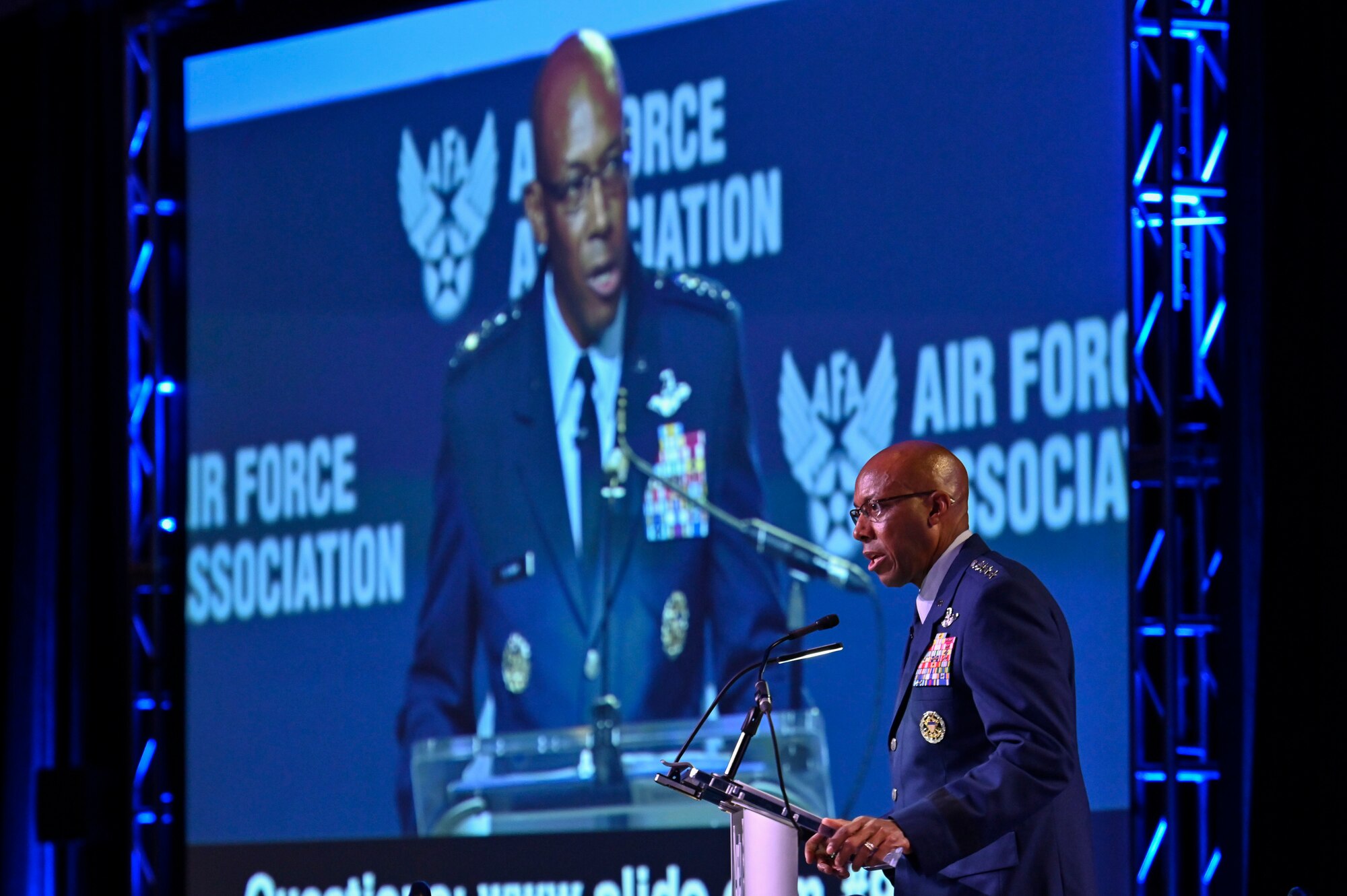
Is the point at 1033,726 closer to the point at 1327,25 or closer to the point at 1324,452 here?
the point at 1324,452

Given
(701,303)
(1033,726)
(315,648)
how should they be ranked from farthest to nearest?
1. (315,648)
2. (701,303)
3. (1033,726)

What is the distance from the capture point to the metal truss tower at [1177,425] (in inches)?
178

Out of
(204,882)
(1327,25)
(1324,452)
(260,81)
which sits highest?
(260,81)

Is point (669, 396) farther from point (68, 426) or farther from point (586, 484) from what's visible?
point (68, 426)

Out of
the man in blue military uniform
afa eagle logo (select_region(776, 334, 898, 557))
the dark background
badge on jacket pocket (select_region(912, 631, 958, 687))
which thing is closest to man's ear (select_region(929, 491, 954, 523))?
badge on jacket pocket (select_region(912, 631, 958, 687))

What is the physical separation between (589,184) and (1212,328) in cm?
208

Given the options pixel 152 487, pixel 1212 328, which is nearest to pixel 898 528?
pixel 1212 328

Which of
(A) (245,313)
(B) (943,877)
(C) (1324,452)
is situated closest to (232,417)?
(A) (245,313)

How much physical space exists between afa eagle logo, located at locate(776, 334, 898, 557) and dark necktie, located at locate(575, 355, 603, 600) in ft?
2.18

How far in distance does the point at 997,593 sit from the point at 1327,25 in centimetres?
270

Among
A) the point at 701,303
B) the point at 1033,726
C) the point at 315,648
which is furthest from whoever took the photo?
the point at 315,648

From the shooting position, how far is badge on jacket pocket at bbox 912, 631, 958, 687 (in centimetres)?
257

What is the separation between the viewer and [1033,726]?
2.40 metres

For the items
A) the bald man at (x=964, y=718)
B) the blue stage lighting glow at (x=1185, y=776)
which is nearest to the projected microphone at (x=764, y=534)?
the blue stage lighting glow at (x=1185, y=776)
